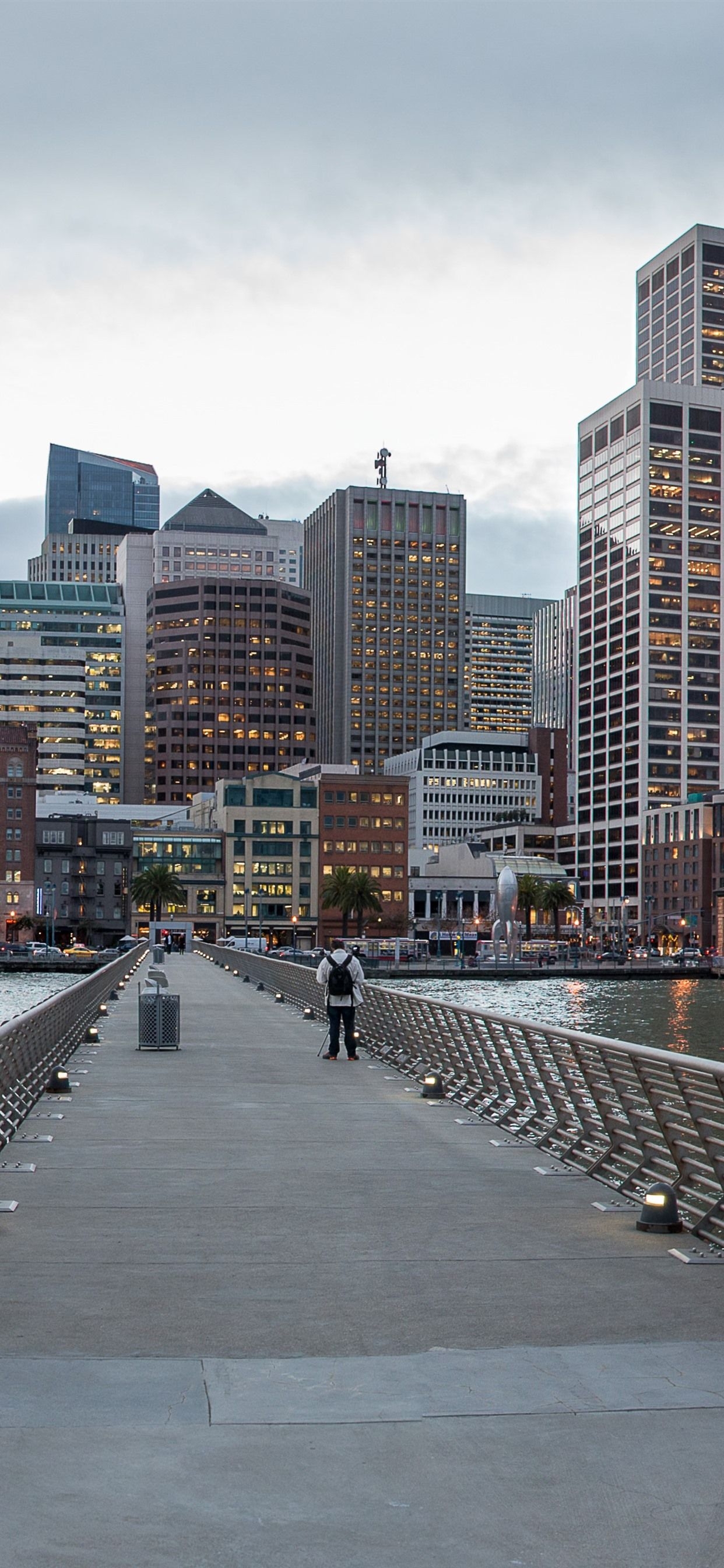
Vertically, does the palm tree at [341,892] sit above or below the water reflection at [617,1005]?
above

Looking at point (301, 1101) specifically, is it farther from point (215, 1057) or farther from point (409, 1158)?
point (215, 1057)

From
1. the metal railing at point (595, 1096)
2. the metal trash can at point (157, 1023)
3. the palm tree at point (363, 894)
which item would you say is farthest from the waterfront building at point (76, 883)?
the metal railing at point (595, 1096)

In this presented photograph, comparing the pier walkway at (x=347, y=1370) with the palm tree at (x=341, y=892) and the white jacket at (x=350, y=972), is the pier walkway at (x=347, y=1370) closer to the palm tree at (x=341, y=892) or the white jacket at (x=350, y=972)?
the white jacket at (x=350, y=972)

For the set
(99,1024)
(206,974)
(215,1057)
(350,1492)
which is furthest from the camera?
(206,974)

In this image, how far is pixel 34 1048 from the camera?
2083cm

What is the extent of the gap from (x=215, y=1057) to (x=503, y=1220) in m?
17.8

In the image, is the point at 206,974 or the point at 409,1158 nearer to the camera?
the point at 409,1158

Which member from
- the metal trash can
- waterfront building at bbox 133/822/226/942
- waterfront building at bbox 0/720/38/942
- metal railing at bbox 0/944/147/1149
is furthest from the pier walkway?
waterfront building at bbox 133/822/226/942

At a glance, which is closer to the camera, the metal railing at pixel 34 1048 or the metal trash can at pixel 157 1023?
the metal railing at pixel 34 1048

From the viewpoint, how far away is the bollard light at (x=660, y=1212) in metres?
11.9

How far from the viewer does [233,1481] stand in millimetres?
6383

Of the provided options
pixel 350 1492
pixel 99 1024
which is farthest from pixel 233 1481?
pixel 99 1024

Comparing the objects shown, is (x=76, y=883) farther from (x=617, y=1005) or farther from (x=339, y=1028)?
(x=339, y=1028)

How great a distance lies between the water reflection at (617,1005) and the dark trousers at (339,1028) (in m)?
27.7
